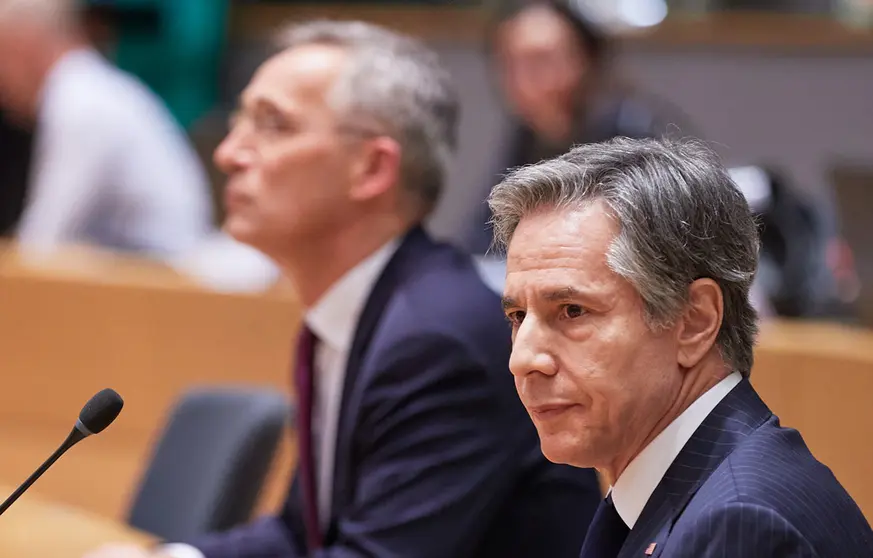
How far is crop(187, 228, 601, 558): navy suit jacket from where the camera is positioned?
1751 millimetres

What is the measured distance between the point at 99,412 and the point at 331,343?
72cm

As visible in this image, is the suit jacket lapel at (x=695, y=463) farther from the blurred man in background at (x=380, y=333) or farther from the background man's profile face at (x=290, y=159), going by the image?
the background man's profile face at (x=290, y=159)

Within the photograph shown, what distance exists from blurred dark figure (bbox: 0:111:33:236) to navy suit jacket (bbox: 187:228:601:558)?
3.15 m

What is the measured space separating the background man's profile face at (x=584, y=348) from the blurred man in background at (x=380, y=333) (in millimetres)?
516

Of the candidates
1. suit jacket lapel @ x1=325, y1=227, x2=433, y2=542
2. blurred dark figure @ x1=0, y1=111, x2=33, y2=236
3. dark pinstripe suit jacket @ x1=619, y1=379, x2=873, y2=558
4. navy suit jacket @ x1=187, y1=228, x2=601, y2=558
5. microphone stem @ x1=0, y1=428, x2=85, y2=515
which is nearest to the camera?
dark pinstripe suit jacket @ x1=619, y1=379, x2=873, y2=558

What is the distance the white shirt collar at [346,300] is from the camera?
203cm

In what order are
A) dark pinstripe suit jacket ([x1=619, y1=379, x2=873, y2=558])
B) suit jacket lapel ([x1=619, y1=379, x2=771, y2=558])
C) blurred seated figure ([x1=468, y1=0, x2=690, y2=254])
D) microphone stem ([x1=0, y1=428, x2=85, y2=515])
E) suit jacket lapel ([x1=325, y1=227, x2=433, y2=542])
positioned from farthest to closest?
blurred seated figure ([x1=468, y1=0, x2=690, y2=254])
suit jacket lapel ([x1=325, y1=227, x2=433, y2=542])
microphone stem ([x1=0, y1=428, x2=85, y2=515])
suit jacket lapel ([x1=619, y1=379, x2=771, y2=558])
dark pinstripe suit jacket ([x1=619, y1=379, x2=873, y2=558])

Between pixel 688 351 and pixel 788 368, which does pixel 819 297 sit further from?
pixel 688 351

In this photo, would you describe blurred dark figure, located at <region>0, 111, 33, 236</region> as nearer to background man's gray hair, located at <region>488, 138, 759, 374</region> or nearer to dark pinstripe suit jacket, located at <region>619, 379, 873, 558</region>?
background man's gray hair, located at <region>488, 138, 759, 374</region>

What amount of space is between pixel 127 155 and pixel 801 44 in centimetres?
269

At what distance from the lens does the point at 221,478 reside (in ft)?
7.80

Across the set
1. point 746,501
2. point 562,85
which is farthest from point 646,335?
point 562,85

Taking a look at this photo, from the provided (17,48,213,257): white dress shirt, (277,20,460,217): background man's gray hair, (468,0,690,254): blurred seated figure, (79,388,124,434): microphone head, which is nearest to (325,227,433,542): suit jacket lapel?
(277,20,460,217): background man's gray hair

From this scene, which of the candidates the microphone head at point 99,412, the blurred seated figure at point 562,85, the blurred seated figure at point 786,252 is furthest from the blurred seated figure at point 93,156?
the microphone head at point 99,412
